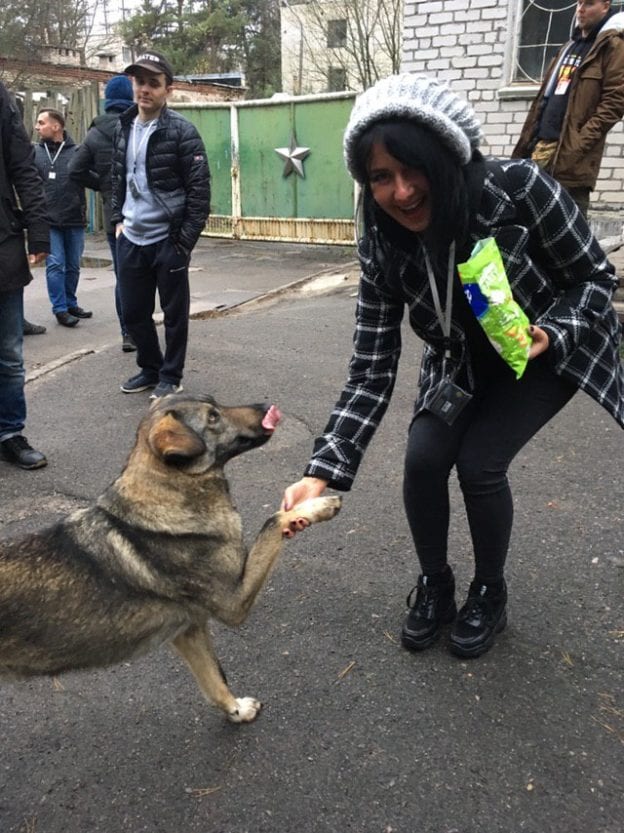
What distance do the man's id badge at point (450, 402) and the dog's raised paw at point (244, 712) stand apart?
122 centimetres

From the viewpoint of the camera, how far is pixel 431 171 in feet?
5.98

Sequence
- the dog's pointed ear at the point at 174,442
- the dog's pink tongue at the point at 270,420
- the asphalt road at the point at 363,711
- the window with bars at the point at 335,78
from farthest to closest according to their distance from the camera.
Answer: the window with bars at the point at 335,78 < the dog's pink tongue at the point at 270,420 < the dog's pointed ear at the point at 174,442 < the asphalt road at the point at 363,711

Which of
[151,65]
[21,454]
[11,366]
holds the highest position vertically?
[151,65]

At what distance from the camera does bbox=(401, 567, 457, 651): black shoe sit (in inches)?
102

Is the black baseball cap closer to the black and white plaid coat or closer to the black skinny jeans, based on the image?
the black and white plaid coat

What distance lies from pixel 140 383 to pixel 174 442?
3.51 metres

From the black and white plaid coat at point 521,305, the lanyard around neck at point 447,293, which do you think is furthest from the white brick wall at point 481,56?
the lanyard around neck at point 447,293

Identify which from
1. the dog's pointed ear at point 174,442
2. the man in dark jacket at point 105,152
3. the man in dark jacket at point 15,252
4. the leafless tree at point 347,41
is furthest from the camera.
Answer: the leafless tree at point 347,41

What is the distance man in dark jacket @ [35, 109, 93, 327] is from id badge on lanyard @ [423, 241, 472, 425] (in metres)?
6.31

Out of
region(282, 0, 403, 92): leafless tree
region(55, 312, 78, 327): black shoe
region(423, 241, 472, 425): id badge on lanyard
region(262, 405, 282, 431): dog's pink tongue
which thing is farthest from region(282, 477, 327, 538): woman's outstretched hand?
region(282, 0, 403, 92): leafless tree

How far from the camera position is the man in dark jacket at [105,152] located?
629 cm

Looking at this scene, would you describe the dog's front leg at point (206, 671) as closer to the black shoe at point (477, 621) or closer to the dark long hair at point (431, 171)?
the black shoe at point (477, 621)

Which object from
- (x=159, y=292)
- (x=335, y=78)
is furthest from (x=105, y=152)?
(x=335, y=78)

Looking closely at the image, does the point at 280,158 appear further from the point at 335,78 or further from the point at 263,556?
the point at 335,78
